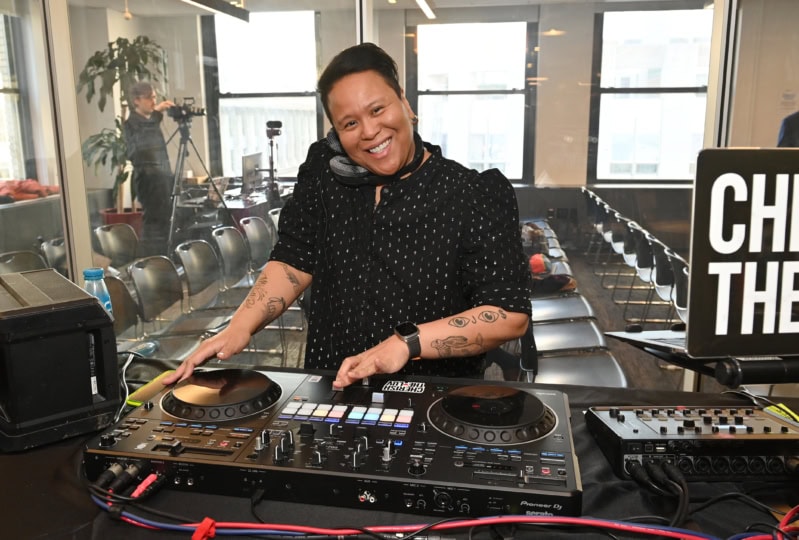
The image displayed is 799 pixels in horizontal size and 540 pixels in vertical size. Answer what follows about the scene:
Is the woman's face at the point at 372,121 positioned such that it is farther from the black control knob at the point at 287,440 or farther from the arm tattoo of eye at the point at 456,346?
the black control knob at the point at 287,440

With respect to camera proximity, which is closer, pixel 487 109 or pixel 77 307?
pixel 77 307

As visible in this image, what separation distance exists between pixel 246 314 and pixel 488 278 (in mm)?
556

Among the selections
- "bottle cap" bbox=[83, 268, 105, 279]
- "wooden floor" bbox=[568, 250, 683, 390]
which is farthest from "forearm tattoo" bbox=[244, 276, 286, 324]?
"wooden floor" bbox=[568, 250, 683, 390]

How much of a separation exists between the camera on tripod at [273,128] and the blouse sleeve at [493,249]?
185 cm

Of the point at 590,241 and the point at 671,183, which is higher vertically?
the point at 671,183

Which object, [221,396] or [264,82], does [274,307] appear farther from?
[264,82]

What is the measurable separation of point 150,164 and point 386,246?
1917 mm

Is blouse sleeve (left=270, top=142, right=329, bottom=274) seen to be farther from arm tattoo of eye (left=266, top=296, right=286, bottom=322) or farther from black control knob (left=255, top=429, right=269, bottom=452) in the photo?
black control knob (left=255, top=429, right=269, bottom=452)

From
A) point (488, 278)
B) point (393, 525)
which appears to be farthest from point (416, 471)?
point (488, 278)

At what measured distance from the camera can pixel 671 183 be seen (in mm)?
2854

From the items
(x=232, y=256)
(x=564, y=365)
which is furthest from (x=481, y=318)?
(x=232, y=256)

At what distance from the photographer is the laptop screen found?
33.4 inches

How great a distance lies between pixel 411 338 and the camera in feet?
4.06

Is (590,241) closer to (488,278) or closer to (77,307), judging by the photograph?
(488,278)
